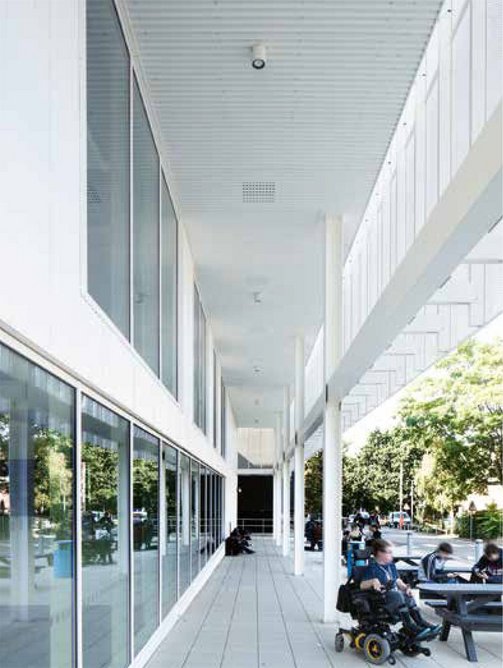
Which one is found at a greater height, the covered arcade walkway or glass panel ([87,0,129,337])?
glass panel ([87,0,129,337])

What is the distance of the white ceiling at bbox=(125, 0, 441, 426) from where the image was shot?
680 centimetres

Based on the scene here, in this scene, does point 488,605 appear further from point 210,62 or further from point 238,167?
point 210,62

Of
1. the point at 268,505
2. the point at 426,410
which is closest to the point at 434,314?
the point at 426,410

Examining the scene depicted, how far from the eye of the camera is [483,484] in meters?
34.3

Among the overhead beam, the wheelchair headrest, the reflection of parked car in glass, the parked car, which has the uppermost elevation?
the overhead beam

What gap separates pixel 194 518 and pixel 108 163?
10163 mm

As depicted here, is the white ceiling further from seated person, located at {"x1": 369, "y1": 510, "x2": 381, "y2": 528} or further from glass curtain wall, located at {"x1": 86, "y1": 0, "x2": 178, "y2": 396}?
seated person, located at {"x1": 369, "y1": 510, "x2": 381, "y2": 528}

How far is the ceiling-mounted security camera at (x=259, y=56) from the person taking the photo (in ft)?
23.5

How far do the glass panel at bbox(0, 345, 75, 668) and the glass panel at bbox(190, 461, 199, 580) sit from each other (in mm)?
9730

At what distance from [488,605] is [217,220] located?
577cm

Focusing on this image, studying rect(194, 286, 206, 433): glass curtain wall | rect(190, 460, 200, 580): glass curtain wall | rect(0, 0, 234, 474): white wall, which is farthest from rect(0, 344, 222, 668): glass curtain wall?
rect(194, 286, 206, 433): glass curtain wall

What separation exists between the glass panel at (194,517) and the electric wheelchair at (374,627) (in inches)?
230

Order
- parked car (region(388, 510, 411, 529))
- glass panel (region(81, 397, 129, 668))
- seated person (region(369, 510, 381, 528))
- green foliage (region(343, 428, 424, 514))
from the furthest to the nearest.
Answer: green foliage (region(343, 428, 424, 514)) < parked car (region(388, 510, 411, 529)) < seated person (region(369, 510, 381, 528)) < glass panel (region(81, 397, 129, 668))

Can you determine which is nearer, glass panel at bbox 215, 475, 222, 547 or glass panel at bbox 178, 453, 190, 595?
glass panel at bbox 178, 453, 190, 595
